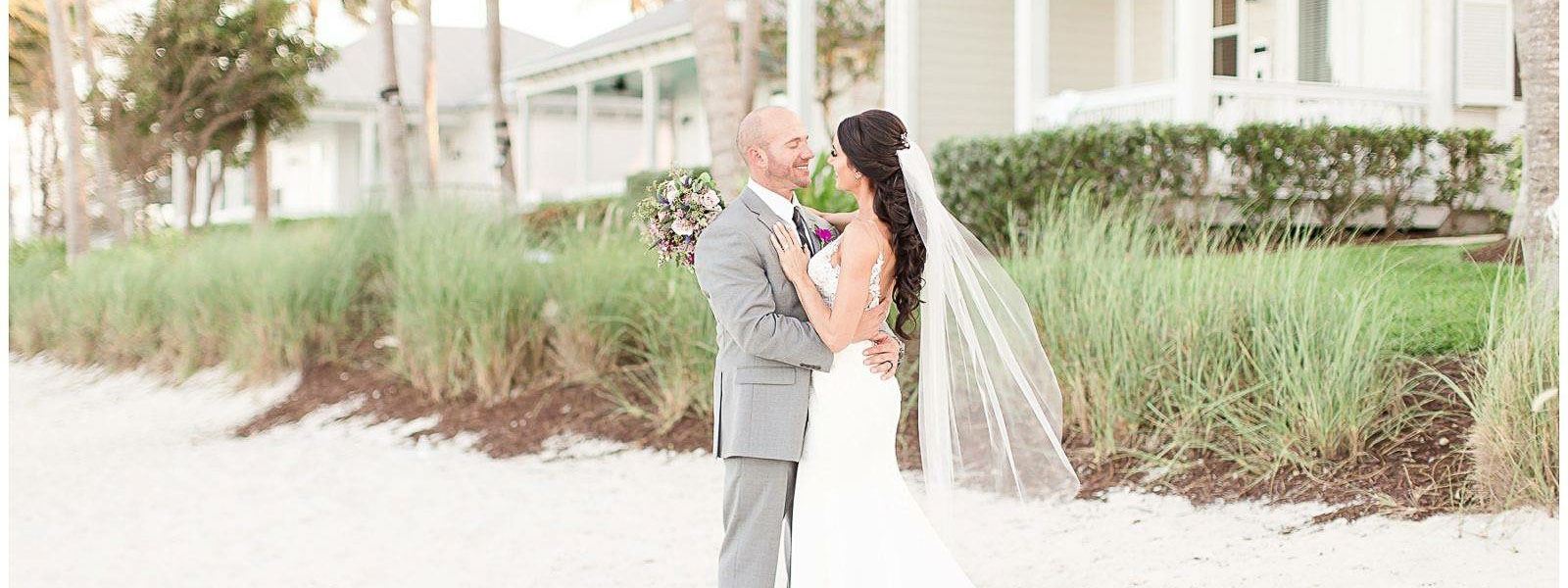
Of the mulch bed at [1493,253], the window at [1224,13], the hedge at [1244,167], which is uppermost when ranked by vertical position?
the window at [1224,13]

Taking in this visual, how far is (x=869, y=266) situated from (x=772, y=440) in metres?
0.54

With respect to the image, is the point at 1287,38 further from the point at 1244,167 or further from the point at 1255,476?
the point at 1255,476

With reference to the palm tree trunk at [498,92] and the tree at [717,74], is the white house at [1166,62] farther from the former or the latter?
the palm tree trunk at [498,92]

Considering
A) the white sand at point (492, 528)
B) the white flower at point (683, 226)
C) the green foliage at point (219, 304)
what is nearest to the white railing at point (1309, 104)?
the white sand at point (492, 528)

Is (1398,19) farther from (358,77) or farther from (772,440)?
(358,77)

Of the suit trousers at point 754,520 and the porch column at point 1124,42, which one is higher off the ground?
the porch column at point 1124,42

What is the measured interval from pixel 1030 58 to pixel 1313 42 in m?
3.34

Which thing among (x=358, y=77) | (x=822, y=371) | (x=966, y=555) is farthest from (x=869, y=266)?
(x=358, y=77)

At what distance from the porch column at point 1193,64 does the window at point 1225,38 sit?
3.91 meters

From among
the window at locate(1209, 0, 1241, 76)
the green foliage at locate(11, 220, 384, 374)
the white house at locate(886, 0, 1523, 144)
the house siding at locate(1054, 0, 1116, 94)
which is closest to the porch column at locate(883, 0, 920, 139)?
the white house at locate(886, 0, 1523, 144)

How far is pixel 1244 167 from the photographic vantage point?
1141cm

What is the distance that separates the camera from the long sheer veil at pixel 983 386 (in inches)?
157

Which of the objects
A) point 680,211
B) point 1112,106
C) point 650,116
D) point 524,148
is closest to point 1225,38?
point 1112,106

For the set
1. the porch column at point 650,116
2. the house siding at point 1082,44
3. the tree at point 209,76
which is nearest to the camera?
the house siding at point 1082,44
